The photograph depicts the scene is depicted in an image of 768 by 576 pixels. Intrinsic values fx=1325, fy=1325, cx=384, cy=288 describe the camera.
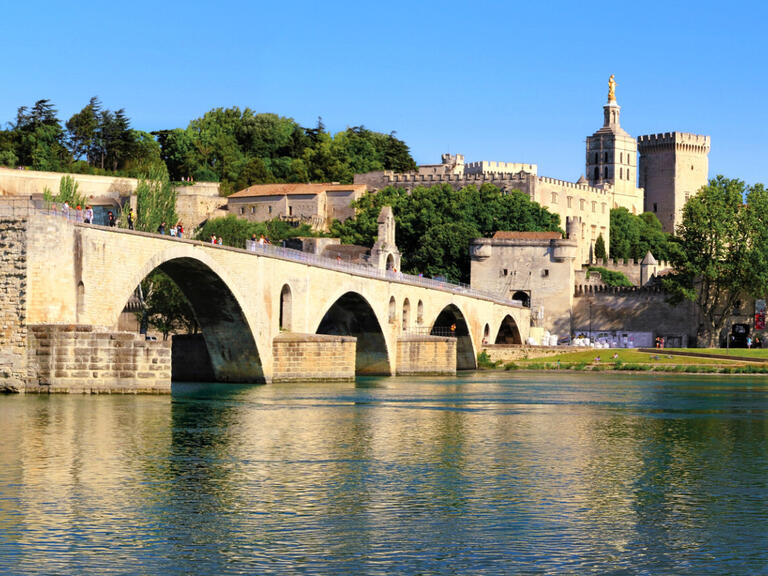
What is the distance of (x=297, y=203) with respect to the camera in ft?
411

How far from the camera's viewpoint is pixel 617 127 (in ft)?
577

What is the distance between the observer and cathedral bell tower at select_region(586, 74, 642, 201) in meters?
172

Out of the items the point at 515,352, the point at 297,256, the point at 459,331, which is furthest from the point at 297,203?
the point at 297,256

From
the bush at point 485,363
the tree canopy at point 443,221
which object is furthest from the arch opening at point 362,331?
the tree canopy at point 443,221

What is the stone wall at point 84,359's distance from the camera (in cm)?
4259

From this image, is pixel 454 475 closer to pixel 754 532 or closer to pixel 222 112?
pixel 754 532

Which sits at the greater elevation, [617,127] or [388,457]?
[617,127]

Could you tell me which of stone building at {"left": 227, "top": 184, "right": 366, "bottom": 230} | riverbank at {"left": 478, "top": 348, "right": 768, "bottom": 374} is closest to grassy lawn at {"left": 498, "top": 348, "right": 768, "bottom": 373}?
riverbank at {"left": 478, "top": 348, "right": 768, "bottom": 374}

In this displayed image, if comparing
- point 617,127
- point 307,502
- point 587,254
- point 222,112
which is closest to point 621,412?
point 307,502

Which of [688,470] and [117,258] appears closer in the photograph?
[688,470]

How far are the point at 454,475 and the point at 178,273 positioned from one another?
28.4 metres

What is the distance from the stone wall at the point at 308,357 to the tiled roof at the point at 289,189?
215 feet

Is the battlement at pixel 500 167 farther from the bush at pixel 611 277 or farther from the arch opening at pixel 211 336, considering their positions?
the arch opening at pixel 211 336

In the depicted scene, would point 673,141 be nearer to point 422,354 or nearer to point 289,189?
point 289,189
